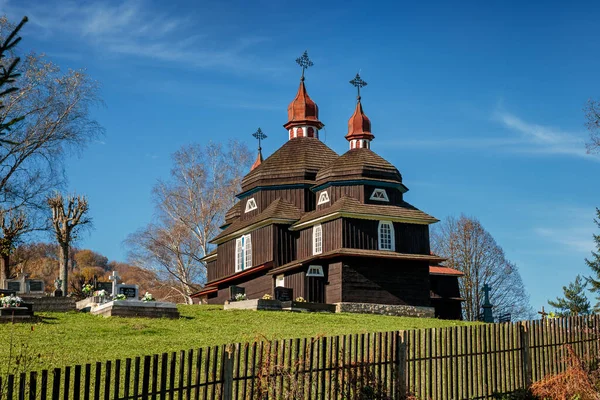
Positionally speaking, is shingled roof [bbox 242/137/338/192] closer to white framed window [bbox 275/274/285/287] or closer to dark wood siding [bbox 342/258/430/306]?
white framed window [bbox 275/274/285/287]

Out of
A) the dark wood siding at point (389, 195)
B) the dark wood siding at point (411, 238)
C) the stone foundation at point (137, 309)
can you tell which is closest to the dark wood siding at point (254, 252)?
the dark wood siding at point (389, 195)

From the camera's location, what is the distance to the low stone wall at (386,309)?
37.8 meters

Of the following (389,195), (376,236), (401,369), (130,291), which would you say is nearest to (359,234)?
(376,236)

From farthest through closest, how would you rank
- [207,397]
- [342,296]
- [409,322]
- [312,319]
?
[342,296] < [409,322] < [312,319] < [207,397]

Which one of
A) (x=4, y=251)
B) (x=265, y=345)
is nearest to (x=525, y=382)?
(x=265, y=345)

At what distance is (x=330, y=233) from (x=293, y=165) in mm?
6604

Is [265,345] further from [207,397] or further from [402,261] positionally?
[402,261]

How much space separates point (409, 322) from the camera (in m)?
31.4

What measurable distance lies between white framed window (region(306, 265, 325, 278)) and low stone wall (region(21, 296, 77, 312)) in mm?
13251

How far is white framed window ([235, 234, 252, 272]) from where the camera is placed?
45.0 m

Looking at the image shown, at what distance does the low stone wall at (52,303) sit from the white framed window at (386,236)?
16.3 m

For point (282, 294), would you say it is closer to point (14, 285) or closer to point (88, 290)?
point (88, 290)

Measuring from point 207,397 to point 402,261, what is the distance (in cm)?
2907

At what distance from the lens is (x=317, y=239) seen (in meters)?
41.3
